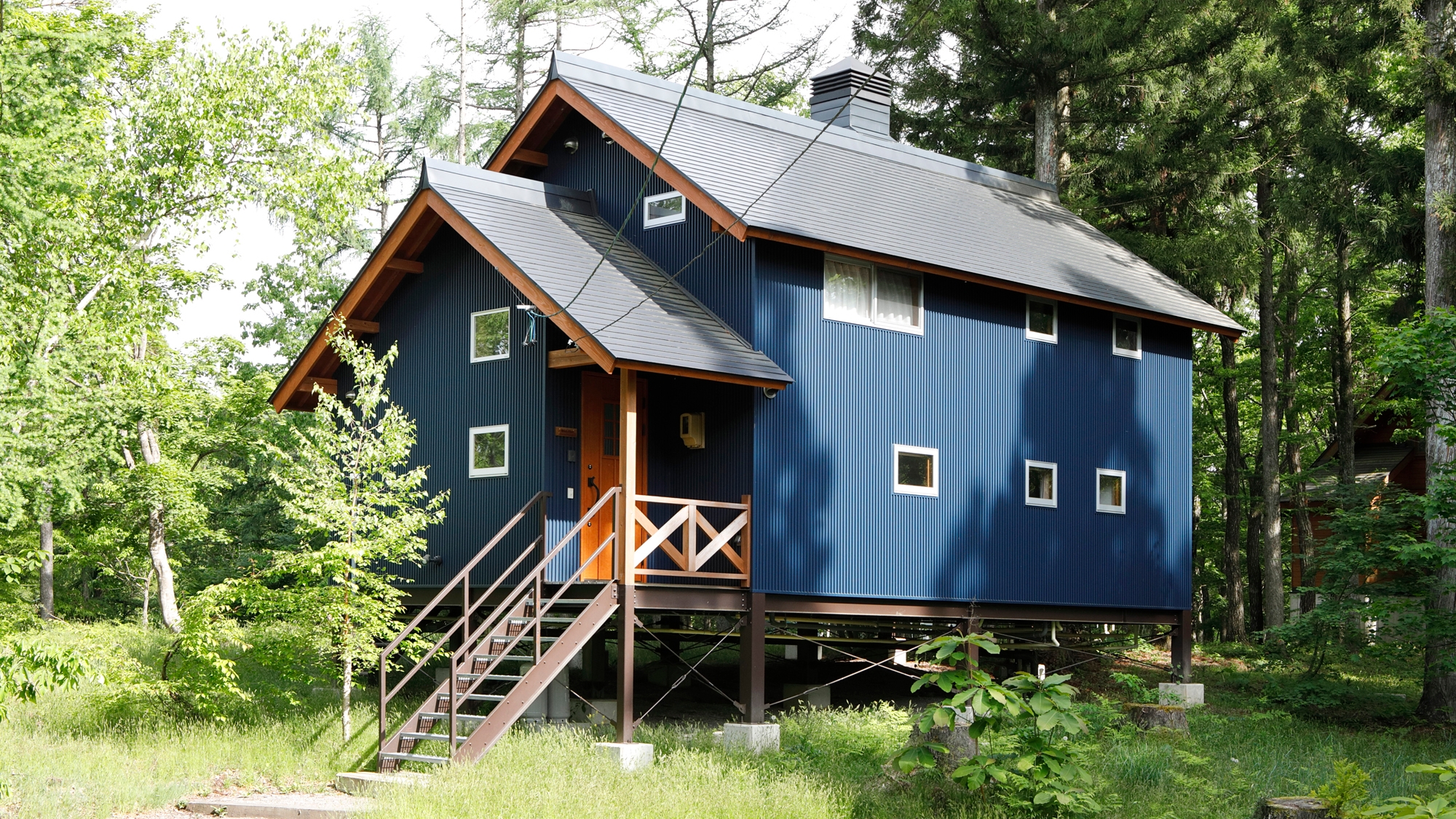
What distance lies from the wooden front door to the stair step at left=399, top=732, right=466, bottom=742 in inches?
120

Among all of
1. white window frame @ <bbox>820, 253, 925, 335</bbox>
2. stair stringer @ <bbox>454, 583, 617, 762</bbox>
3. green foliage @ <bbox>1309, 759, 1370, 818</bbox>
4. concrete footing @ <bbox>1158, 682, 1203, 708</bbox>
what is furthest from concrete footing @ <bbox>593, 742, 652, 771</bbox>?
concrete footing @ <bbox>1158, 682, 1203, 708</bbox>

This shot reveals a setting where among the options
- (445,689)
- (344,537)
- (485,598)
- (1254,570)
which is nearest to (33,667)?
(445,689)

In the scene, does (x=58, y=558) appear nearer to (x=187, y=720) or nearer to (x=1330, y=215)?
(x=187, y=720)

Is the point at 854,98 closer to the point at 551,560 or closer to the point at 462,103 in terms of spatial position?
the point at 551,560

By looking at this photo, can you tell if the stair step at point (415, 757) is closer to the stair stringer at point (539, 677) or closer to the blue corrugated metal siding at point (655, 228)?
the stair stringer at point (539, 677)

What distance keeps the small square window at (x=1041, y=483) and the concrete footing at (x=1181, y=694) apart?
11.5ft

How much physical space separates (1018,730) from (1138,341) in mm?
10616

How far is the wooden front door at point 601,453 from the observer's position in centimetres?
1662

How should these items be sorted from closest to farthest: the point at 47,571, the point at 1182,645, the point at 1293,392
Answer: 1. the point at 1182,645
2. the point at 1293,392
3. the point at 47,571

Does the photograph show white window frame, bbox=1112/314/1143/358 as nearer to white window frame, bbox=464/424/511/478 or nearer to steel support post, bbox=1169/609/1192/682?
steel support post, bbox=1169/609/1192/682

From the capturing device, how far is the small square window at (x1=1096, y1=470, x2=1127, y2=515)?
20078 millimetres

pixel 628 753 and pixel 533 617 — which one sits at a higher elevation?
pixel 533 617

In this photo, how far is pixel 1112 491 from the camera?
2030 cm

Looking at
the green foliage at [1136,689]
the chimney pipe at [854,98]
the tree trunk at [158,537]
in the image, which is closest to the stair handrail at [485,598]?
the green foliage at [1136,689]
